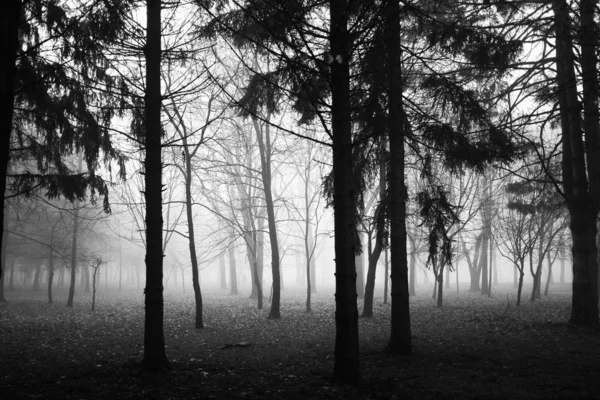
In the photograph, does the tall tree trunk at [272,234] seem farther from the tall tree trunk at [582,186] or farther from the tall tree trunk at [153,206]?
the tall tree trunk at [582,186]

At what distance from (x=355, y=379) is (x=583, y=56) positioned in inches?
373

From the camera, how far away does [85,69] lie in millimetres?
7824

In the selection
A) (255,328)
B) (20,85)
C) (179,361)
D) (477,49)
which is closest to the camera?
(20,85)

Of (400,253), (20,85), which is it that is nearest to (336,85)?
(400,253)

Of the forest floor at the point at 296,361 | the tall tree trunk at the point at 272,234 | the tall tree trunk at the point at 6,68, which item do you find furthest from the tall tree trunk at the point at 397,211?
the tall tree trunk at the point at 272,234

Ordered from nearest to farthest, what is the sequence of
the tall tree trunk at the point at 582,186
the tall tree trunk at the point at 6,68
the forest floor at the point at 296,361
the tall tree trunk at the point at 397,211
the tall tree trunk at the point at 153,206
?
the tall tree trunk at the point at 6,68
the forest floor at the point at 296,361
the tall tree trunk at the point at 153,206
the tall tree trunk at the point at 397,211
the tall tree trunk at the point at 582,186

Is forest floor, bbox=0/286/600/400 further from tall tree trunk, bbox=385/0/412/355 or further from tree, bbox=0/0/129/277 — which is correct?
tree, bbox=0/0/129/277

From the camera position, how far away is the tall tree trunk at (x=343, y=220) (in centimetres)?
500

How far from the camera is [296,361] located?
7.09 meters

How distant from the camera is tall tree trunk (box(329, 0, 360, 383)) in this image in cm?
500

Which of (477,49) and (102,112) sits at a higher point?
(477,49)

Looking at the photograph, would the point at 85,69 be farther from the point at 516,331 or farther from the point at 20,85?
the point at 516,331

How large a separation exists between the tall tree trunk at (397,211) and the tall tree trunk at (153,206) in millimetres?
4074

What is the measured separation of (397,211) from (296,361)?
3.32 meters
